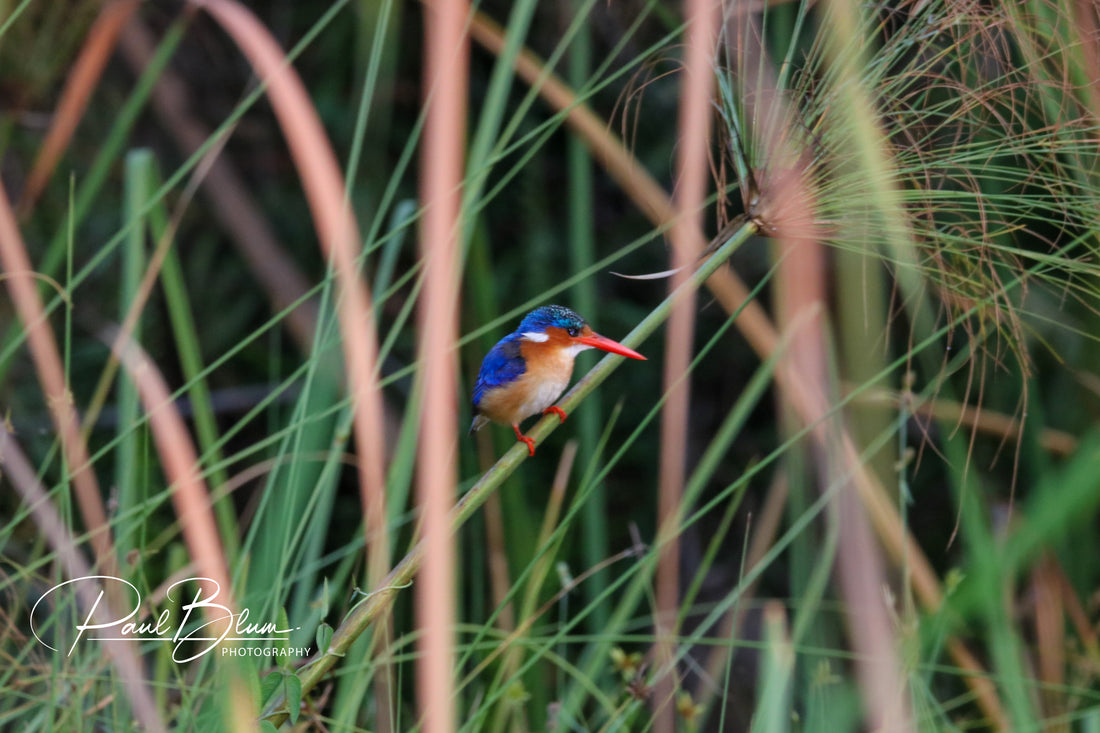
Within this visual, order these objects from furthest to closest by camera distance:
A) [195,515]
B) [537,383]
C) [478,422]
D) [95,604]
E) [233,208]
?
[233,208] → [478,422] → [537,383] → [95,604] → [195,515]

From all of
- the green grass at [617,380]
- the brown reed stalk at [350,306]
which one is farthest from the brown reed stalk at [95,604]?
the brown reed stalk at [350,306]

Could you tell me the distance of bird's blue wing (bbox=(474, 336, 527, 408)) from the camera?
1.63 metres

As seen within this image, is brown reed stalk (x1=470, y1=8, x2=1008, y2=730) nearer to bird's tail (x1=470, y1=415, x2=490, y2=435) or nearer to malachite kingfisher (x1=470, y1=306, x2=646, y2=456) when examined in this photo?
malachite kingfisher (x1=470, y1=306, x2=646, y2=456)

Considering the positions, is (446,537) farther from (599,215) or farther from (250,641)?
(599,215)

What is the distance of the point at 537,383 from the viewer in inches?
61.8

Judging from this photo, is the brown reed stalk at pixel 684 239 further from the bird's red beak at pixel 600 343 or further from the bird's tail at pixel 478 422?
the bird's tail at pixel 478 422

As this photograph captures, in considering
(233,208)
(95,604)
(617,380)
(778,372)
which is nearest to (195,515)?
(95,604)

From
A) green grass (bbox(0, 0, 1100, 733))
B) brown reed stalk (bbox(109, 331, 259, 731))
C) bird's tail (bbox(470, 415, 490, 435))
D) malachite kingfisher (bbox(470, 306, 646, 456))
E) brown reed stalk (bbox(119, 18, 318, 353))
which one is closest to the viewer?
brown reed stalk (bbox(109, 331, 259, 731))

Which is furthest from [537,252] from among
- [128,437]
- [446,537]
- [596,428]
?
[446,537]

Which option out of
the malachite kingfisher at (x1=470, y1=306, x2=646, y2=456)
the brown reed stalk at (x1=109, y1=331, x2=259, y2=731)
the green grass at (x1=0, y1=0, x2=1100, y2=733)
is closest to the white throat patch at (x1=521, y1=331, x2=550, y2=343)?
the malachite kingfisher at (x1=470, y1=306, x2=646, y2=456)

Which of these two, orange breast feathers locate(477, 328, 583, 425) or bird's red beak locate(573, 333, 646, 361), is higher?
bird's red beak locate(573, 333, 646, 361)

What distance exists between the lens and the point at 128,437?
1.47 m

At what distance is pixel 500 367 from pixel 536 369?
101mm

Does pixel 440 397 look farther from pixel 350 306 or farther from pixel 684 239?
pixel 684 239
